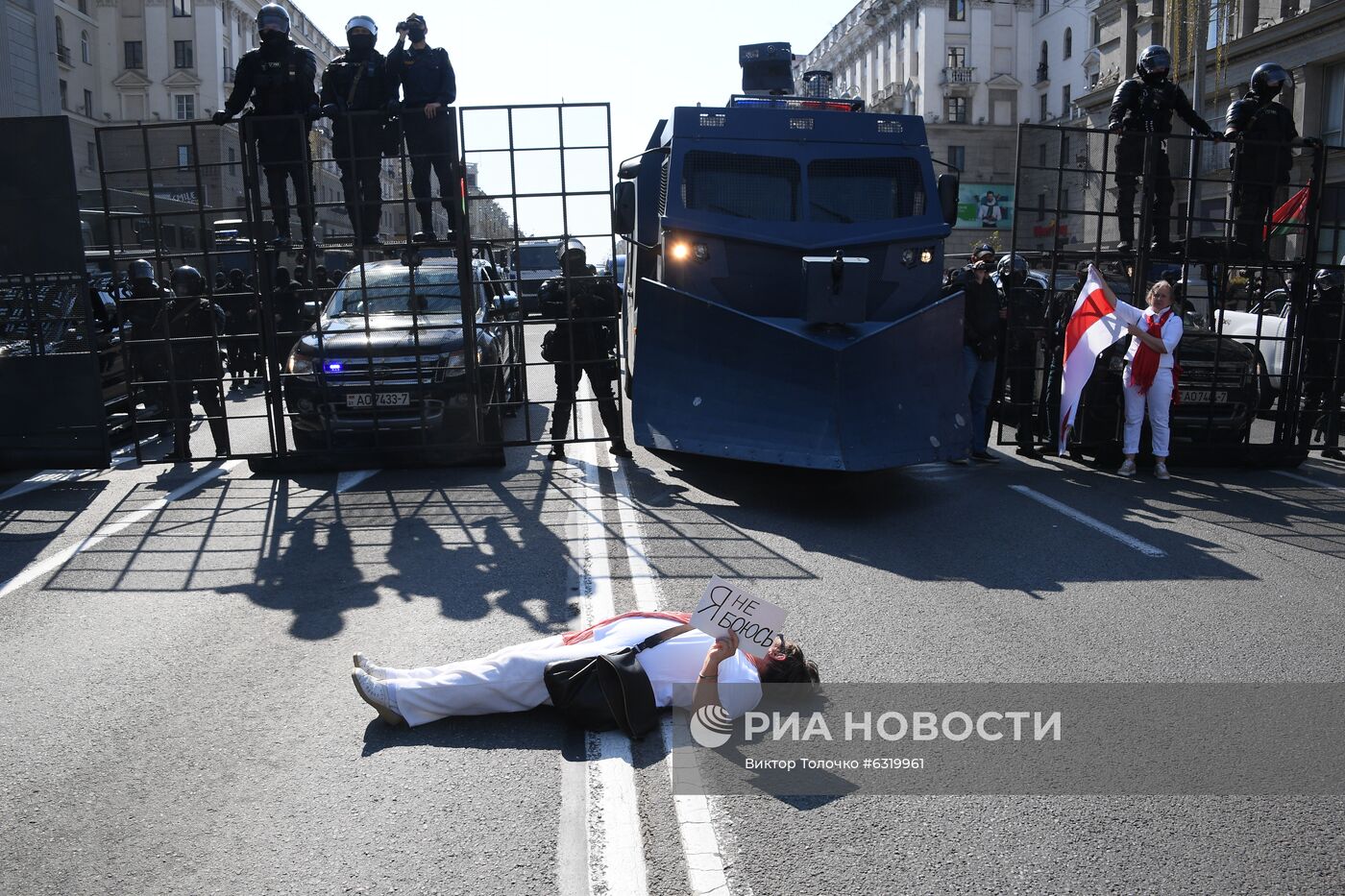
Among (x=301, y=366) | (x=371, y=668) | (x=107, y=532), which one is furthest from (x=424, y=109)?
(x=371, y=668)

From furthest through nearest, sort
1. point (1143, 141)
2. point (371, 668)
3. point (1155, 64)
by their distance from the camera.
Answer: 1. point (1155, 64)
2. point (1143, 141)
3. point (371, 668)

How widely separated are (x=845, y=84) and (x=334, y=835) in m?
102

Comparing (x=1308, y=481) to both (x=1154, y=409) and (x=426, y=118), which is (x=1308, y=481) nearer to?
(x=1154, y=409)

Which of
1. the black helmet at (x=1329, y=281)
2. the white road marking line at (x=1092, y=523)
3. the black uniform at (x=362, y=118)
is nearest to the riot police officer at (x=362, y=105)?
the black uniform at (x=362, y=118)

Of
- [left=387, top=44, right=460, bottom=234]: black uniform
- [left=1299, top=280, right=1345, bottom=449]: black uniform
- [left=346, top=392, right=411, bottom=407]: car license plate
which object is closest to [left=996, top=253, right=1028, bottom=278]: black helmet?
[left=1299, top=280, right=1345, bottom=449]: black uniform

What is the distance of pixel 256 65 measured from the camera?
11.7m

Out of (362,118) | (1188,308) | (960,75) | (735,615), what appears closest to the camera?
(735,615)

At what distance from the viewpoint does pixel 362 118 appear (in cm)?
1170

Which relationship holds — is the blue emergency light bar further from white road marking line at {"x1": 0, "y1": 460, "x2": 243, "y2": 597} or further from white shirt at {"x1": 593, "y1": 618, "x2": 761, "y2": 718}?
white shirt at {"x1": 593, "y1": 618, "x2": 761, "y2": 718}

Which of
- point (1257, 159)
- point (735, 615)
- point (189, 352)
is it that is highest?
point (1257, 159)

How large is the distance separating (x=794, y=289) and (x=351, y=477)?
15.4 ft

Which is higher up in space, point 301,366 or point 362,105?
point 362,105

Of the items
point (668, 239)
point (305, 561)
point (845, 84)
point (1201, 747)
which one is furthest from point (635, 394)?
point (845, 84)

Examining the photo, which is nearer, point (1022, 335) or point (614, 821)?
point (614, 821)
